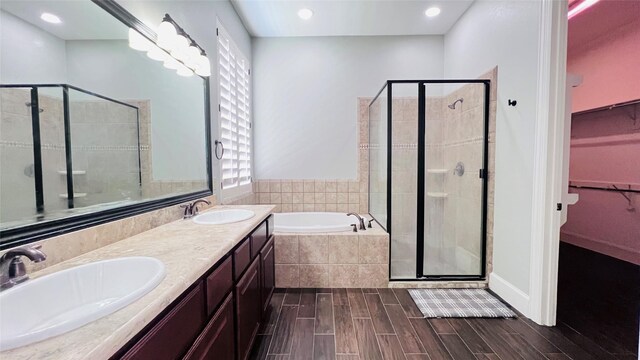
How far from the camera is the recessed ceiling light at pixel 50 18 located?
1.01 metres

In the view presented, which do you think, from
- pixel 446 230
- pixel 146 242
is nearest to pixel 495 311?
pixel 446 230

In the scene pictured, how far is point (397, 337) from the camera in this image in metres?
1.84

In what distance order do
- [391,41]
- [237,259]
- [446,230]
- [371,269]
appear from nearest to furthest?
[237,259] < [371,269] < [446,230] < [391,41]

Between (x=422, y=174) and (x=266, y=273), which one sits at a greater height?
(x=422, y=174)

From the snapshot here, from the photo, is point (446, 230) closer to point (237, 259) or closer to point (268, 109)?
point (237, 259)

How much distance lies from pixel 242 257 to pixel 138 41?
4.47 ft

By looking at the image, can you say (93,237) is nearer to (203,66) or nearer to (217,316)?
(217,316)

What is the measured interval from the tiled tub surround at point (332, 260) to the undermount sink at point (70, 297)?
68.5 inches

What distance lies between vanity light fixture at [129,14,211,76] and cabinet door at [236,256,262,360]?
1.45 m

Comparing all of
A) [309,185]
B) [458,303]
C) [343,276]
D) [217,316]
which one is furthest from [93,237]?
[309,185]

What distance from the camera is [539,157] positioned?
1.90m

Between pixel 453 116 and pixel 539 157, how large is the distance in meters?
1.24

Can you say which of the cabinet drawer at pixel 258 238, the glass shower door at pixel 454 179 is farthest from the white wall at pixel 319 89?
the cabinet drawer at pixel 258 238

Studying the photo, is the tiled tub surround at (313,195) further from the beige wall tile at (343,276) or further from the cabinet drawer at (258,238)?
the cabinet drawer at (258,238)
